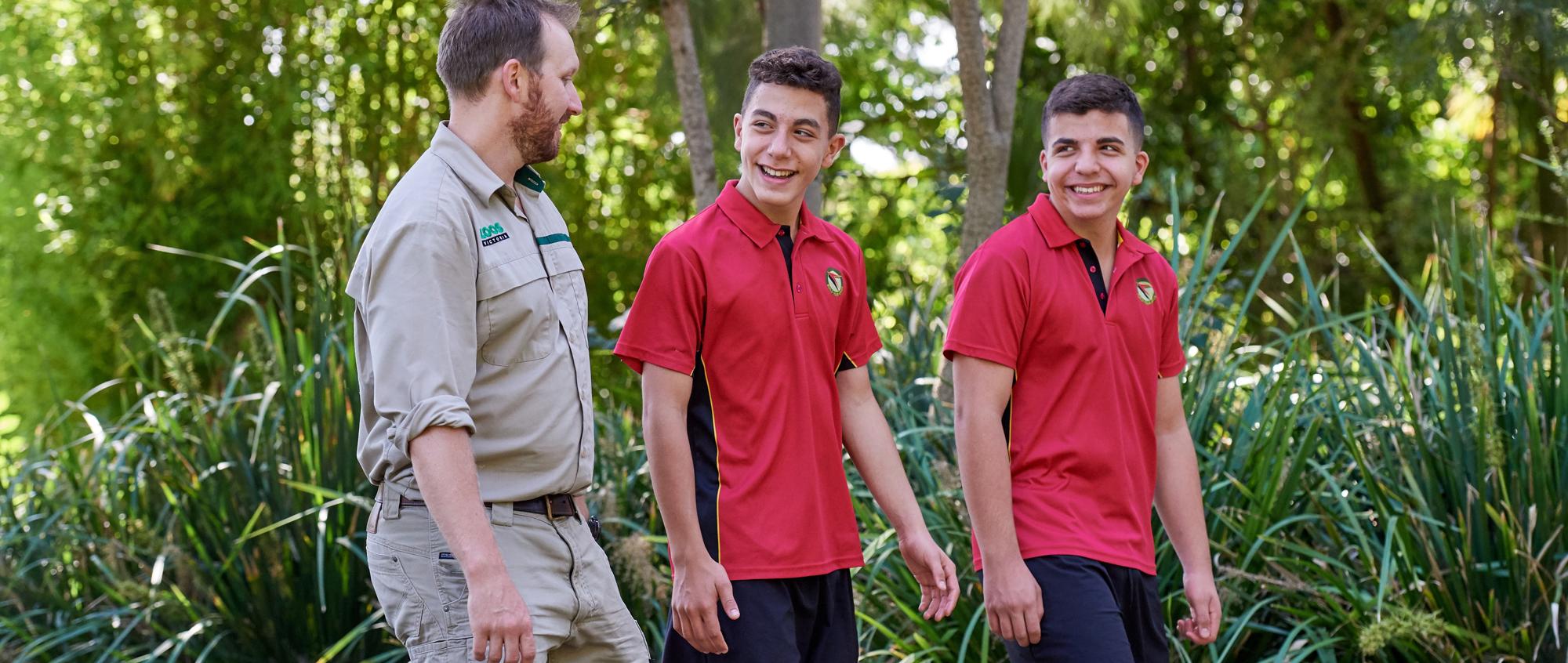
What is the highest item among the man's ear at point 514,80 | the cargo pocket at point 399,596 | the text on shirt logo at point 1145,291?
the man's ear at point 514,80

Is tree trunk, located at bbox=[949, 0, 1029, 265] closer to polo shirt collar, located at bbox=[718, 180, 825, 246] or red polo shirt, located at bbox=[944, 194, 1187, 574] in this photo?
red polo shirt, located at bbox=[944, 194, 1187, 574]

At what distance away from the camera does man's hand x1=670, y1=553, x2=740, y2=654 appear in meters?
2.36

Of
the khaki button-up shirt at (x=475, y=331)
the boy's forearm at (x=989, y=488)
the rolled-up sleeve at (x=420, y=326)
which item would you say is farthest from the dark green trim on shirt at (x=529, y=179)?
the boy's forearm at (x=989, y=488)

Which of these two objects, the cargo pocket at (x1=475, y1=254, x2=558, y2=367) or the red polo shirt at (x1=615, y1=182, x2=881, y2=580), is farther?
the red polo shirt at (x1=615, y1=182, x2=881, y2=580)

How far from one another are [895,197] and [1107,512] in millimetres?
9189

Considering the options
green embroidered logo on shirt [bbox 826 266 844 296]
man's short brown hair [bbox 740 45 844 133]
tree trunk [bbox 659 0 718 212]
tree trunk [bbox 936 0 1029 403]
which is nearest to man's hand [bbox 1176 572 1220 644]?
green embroidered logo on shirt [bbox 826 266 844 296]

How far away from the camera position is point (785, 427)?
250 cm

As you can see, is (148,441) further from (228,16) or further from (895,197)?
(895,197)

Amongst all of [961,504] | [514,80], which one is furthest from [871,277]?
[514,80]

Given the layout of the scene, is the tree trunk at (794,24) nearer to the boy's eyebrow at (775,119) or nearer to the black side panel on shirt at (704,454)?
the boy's eyebrow at (775,119)

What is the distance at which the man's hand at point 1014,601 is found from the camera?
249 centimetres

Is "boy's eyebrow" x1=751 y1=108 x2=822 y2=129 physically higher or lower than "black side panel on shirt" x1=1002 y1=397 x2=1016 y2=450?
higher

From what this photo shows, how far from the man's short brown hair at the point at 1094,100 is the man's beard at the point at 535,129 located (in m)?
0.95

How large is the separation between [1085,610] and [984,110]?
269cm
